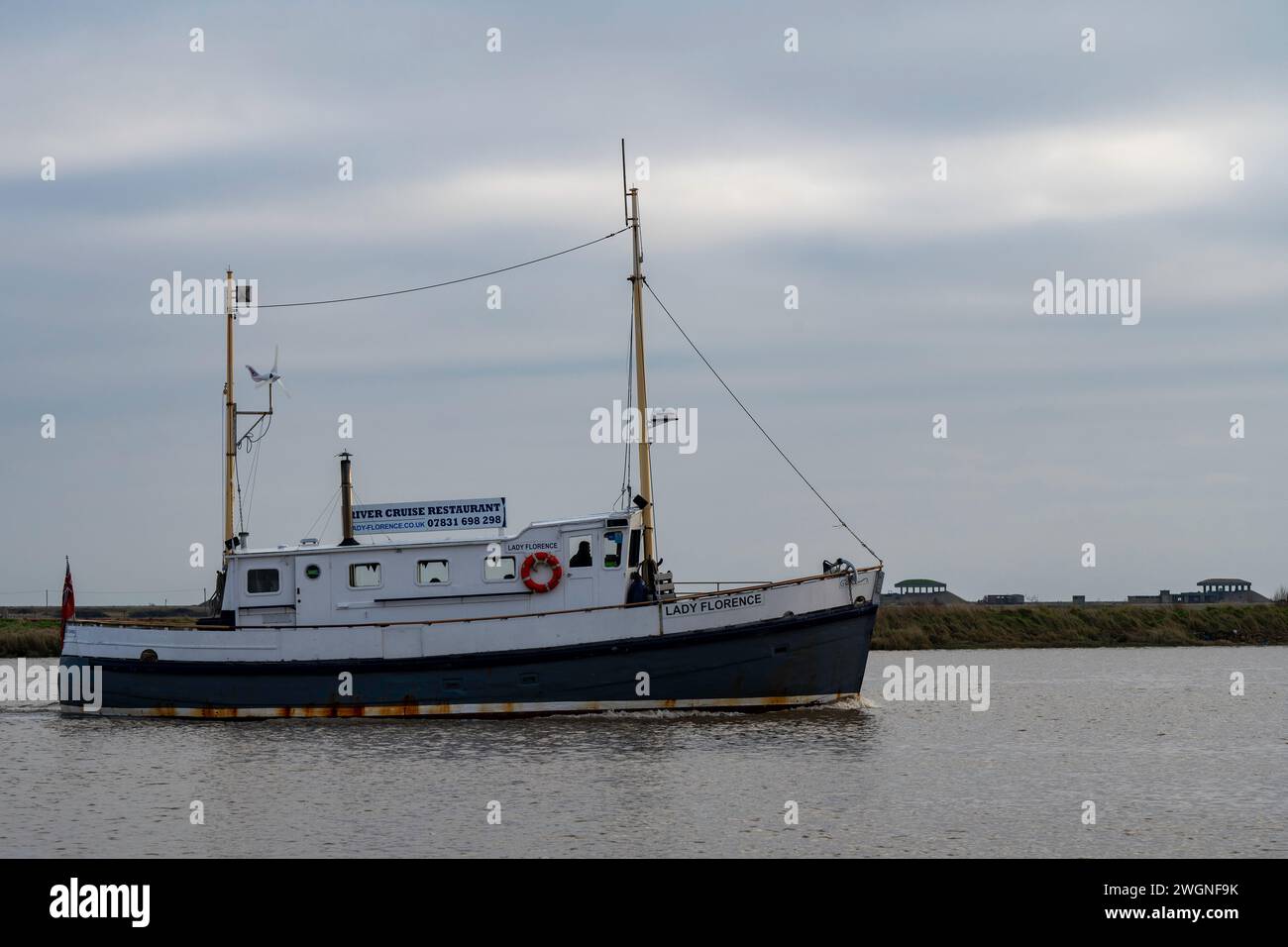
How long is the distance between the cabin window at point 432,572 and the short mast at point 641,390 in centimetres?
436

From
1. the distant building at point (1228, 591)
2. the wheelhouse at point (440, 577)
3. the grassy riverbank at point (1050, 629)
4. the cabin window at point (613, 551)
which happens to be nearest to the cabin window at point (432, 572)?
the wheelhouse at point (440, 577)

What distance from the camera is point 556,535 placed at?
30.6 metres

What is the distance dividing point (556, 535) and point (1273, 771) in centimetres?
1450

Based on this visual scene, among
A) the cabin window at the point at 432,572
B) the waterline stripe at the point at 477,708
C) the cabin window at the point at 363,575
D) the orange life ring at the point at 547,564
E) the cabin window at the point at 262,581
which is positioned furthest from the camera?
the cabin window at the point at 262,581

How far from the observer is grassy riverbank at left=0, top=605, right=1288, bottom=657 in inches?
2370

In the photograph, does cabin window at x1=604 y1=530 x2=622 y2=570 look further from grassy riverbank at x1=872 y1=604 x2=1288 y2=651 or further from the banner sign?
grassy riverbank at x1=872 y1=604 x2=1288 y2=651

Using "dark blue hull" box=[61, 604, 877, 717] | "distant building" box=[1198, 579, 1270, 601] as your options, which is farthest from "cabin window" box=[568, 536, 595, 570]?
"distant building" box=[1198, 579, 1270, 601]

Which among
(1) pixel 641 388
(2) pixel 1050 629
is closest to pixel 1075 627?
(2) pixel 1050 629

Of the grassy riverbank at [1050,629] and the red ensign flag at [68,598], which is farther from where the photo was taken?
the grassy riverbank at [1050,629]

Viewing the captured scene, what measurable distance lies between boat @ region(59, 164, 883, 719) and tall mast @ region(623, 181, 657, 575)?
0.12ft

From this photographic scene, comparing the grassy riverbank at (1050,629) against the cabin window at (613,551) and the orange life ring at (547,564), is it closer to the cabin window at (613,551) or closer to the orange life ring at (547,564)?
the cabin window at (613,551)

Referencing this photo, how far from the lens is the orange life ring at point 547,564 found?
30.4 m

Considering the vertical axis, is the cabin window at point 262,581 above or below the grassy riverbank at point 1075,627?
above
